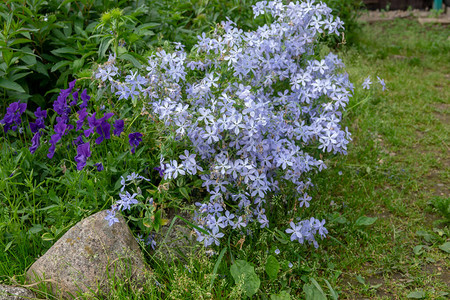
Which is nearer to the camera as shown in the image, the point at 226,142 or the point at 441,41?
the point at 226,142

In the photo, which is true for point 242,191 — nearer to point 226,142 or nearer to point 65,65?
point 226,142

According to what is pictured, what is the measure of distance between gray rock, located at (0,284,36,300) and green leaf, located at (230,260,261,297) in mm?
1051

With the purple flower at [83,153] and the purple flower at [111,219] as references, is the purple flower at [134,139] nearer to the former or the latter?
the purple flower at [83,153]

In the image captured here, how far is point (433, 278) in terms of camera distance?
276 cm

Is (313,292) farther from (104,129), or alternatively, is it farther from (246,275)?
(104,129)

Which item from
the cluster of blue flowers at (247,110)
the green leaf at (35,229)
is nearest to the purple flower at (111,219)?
the cluster of blue flowers at (247,110)

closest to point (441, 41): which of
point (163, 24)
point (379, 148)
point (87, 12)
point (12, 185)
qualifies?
point (379, 148)

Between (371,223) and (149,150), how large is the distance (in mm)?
1566

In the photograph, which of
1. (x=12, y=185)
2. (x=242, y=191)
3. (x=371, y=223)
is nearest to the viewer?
(x=242, y=191)

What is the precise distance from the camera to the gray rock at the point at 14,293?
7.12ft

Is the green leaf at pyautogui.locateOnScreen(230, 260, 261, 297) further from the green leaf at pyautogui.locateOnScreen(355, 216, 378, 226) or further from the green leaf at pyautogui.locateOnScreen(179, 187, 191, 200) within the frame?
the green leaf at pyautogui.locateOnScreen(355, 216, 378, 226)

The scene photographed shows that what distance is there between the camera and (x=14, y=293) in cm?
222

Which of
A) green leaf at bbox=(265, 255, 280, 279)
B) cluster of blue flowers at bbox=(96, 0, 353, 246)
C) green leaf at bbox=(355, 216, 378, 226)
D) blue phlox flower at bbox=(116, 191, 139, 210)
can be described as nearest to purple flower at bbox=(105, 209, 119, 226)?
blue phlox flower at bbox=(116, 191, 139, 210)

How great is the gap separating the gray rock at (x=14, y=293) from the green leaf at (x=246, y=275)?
105cm
